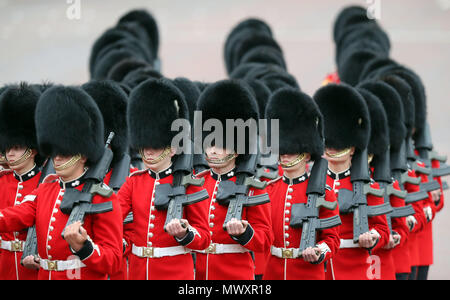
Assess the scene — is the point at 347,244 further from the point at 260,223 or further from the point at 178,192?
the point at 178,192

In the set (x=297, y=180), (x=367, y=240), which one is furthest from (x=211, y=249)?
(x=367, y=240)

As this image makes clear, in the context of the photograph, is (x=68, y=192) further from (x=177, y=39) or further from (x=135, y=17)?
(x=177, y=39)

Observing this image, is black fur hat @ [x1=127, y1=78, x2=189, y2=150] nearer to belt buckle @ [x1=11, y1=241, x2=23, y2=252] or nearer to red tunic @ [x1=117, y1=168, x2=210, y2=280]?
red tunic @ [x1=117, y1=168, x2=210, y2=280]

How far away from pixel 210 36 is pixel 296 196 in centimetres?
1216

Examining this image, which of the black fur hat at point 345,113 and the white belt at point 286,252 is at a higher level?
the black fur hat at point 345,113

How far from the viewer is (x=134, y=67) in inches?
277

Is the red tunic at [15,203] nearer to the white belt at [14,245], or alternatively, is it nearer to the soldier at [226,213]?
the white belt at [14,245]

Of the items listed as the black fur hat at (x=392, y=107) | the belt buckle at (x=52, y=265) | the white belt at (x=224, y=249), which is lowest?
the belt buckle at (x=52, y=265)

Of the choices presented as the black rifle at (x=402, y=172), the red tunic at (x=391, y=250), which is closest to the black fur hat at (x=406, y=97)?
the black rifle at (x=402, y=172)

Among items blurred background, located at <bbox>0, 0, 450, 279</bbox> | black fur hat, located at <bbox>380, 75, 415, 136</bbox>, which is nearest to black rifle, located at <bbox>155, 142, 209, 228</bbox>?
black fur hat, located at <bbox>380, 75, 415, 136</bbox>

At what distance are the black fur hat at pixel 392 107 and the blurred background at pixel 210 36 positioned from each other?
547cm

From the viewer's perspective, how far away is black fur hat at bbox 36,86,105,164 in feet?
11.0

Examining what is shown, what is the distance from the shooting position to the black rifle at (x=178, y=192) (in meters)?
3.61
